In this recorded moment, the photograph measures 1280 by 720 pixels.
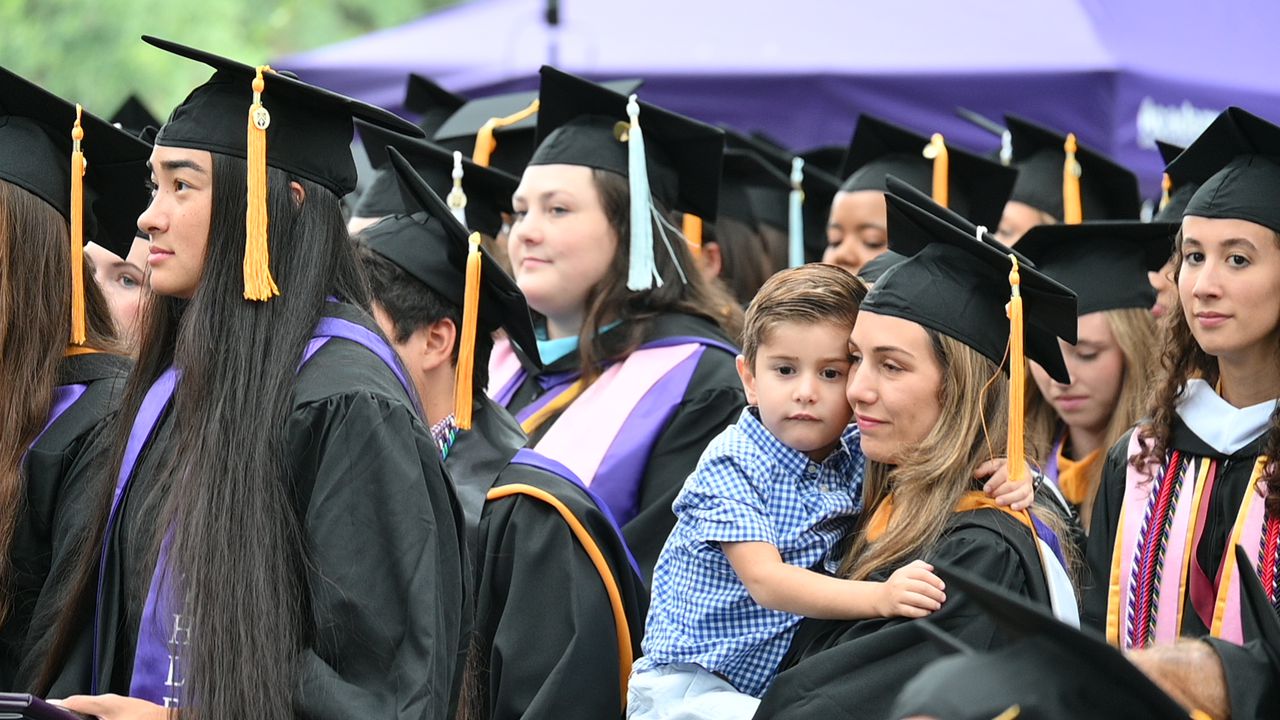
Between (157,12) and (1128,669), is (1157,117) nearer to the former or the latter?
(1128,669)

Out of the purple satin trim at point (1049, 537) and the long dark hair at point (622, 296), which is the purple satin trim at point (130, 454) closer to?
the purple satin trim at point (1049, 537)

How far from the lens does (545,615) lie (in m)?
3.63

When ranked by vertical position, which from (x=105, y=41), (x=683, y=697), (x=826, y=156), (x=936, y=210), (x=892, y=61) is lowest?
(x=683, y=697)

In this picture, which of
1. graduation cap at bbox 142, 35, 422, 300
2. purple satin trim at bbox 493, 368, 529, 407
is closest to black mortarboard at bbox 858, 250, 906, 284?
purple satin trim at bbox 493, 368, 529, 407

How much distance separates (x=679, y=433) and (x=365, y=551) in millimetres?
2085

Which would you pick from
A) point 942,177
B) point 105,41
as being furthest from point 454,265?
point 105,41

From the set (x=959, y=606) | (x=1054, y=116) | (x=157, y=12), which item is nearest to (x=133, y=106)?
(x=1054, y=116)

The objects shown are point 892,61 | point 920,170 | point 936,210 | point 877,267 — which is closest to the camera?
point 936,210

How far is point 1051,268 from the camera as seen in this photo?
4684 millimetres

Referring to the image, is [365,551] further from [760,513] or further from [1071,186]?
[1071,186]

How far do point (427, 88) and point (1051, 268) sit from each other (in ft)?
10.1

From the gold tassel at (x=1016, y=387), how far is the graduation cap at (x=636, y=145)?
1.76 metres

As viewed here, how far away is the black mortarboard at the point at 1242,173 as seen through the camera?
3.54m

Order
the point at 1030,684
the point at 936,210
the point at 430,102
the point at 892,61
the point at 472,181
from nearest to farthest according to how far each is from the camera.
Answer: the point at 1030,684 → the point at 936,210 → the point at 472,181 → the point at 430,102 → the point at 892,61
